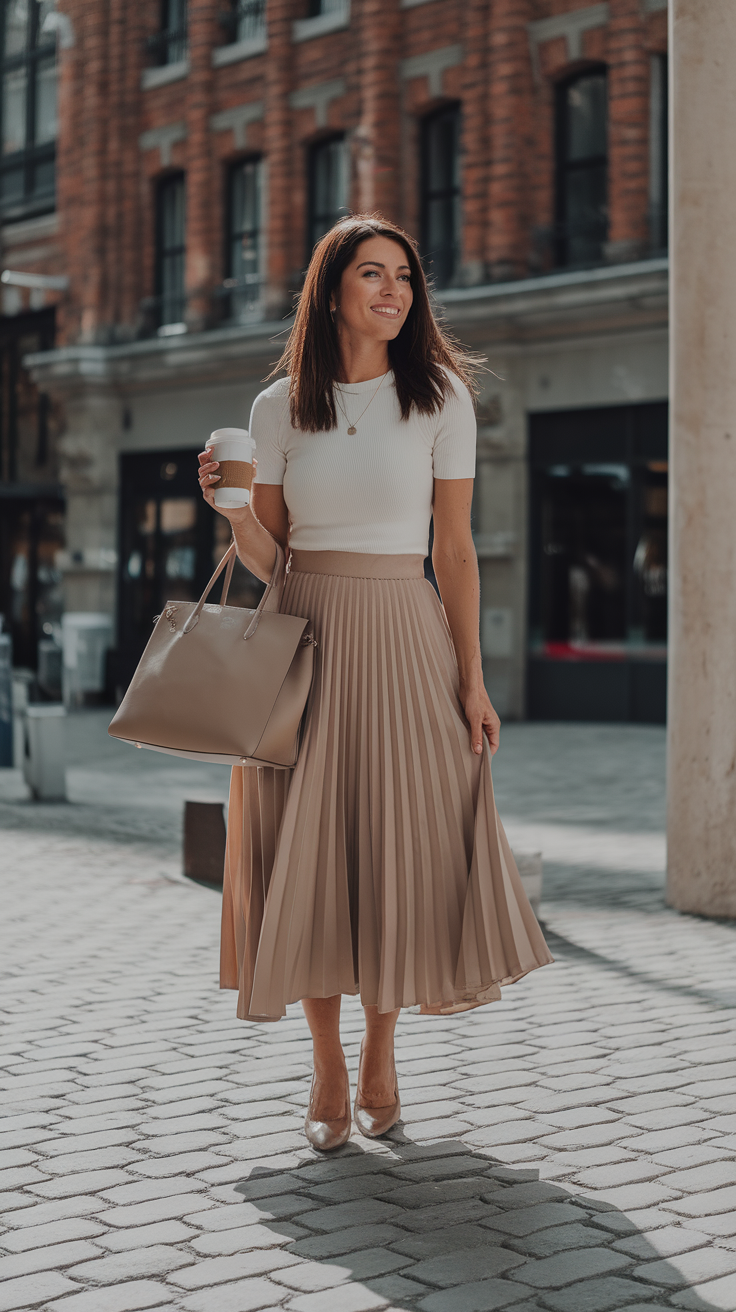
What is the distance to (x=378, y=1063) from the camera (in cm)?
374

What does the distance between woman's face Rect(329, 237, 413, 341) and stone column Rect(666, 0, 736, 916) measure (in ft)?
10.3

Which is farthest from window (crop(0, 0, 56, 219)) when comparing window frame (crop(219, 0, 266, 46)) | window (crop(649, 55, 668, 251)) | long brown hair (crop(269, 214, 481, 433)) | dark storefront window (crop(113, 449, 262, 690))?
long brown hair (crop(269, 214, 481, 433))

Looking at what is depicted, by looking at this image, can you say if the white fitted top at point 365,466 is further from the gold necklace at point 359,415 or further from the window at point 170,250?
the window at point 170,250

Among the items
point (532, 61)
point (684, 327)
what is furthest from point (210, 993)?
point (532, 61)

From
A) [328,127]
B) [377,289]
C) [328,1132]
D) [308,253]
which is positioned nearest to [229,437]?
[377,289]

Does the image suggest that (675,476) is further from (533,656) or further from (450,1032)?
(533,656)

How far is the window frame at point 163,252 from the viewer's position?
22.3m

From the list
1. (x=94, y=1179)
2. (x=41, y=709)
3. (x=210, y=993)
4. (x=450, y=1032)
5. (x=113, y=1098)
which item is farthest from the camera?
(x=41, y=709)

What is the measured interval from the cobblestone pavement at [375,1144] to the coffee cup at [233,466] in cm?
147

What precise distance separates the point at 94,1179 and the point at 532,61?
1650cm

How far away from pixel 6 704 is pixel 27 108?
14917 mm

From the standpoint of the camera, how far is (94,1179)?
3.43 metres

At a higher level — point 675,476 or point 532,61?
point 532,61

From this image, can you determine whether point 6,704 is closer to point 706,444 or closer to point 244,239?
point 706,444
